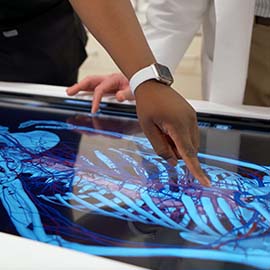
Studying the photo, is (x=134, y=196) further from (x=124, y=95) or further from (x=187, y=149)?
(x=124, y=95)

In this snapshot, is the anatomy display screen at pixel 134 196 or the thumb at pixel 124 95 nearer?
the anatomy display screen at pixel 134 196

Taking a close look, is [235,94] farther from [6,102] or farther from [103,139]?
[6,102]

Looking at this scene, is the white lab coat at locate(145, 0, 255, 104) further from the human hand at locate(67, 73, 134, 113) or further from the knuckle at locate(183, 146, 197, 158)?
the knuckle at locate(183, 146, 197, 158)

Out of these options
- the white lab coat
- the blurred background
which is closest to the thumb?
the white lab coat

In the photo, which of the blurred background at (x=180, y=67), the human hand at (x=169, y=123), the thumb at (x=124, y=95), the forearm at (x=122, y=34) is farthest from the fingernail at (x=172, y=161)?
the blurred background at (x=180, y=67)

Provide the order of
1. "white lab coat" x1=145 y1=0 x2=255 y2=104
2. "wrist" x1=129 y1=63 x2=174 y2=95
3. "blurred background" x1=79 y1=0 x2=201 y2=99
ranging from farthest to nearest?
"blurred background" x1=79 y1=0 x2=201 y2=99 < "white lab coat" x1=145 y1=0 x2=255 y2=104 < "wrist" x1=129 y1=63 x2=174 y2=95

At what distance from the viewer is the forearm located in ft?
1.94

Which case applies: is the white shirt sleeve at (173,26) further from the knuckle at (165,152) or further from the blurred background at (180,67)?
the blurred background at (180,67)

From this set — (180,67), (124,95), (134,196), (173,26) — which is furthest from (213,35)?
(180,67)

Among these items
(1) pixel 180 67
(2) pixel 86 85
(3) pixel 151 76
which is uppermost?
(3) pixel 151 76

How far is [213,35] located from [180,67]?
1.55 metres

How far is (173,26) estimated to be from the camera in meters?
0.89

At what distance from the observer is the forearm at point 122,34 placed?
23.2 inches

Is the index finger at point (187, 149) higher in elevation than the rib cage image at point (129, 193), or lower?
higher
